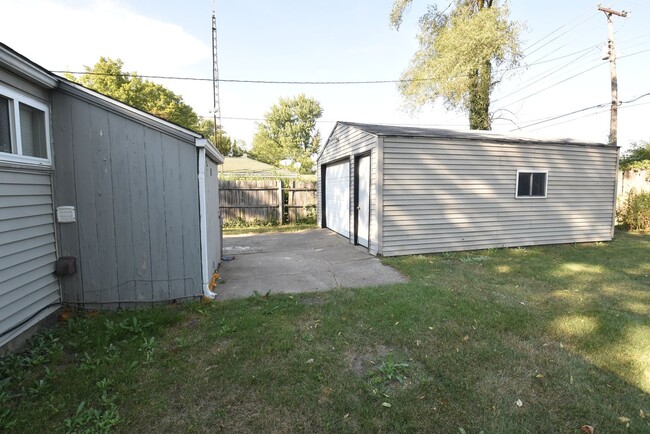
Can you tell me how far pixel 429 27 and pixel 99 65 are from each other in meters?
26.1

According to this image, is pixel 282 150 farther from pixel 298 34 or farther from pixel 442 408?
pixel 442 408

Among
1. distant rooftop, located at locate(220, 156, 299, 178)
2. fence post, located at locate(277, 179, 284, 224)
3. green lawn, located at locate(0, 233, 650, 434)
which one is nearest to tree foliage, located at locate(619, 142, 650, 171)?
green lawn, located at locate(0, 233, 650, 434)

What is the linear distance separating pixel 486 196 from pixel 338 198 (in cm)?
412

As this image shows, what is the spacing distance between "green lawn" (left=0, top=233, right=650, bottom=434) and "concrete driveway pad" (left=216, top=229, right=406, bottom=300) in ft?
1.77

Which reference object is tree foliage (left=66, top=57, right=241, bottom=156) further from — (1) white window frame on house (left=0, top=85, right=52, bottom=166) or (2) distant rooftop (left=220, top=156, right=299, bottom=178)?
(1) white window frame on house (left=0, top=85, right=52, bottom=166)

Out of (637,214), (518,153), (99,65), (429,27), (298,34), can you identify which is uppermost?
(99,65)

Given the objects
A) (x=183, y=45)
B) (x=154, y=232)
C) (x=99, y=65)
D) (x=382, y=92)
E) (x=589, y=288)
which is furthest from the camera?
(x=99, y=65)

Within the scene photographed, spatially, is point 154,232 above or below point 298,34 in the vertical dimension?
below

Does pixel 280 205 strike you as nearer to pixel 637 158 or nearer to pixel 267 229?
pixel 267 229

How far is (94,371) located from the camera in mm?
2787

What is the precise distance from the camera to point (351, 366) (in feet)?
9.67

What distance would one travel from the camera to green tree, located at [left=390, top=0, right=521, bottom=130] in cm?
1530

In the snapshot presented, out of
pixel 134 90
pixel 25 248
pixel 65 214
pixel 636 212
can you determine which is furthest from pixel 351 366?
pixel 134 90

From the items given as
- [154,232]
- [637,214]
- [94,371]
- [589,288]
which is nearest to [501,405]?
[94,371]
